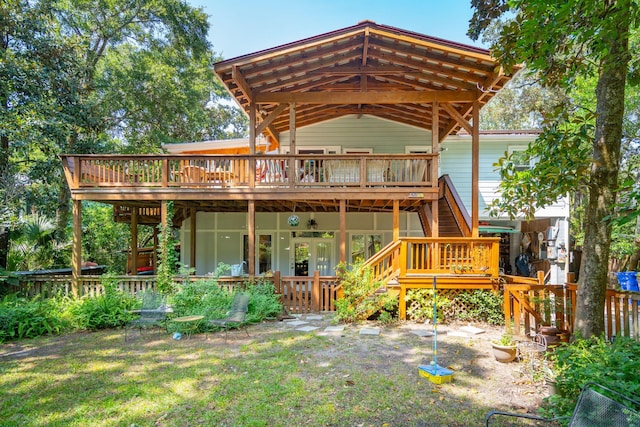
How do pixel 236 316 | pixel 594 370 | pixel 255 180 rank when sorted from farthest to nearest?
pixel 255 180, pixel 236 316, pixel 594 370

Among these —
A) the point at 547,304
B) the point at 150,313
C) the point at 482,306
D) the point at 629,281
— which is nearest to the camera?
the point at 547,304

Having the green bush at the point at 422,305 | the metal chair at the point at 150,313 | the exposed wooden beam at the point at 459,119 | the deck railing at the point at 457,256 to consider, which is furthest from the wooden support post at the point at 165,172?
the exposed wooden beam at the point at 459,119

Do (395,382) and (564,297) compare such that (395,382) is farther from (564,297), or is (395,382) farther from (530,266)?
(530,266)

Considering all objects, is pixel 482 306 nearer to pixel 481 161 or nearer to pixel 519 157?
pixel 519 157

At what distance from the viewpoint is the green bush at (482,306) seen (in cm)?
819

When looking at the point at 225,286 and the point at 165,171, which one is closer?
the point at 225,286

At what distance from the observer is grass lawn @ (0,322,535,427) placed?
153 inches

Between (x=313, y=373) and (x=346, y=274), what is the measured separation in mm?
3503

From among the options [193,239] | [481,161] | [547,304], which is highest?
[481,161]

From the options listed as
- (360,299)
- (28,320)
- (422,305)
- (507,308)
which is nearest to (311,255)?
(360,299)

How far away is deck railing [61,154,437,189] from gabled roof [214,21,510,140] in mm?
1357

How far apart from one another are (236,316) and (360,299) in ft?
9.34

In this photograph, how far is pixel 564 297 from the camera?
21.0 ft

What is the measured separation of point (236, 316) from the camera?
23.7 ft
